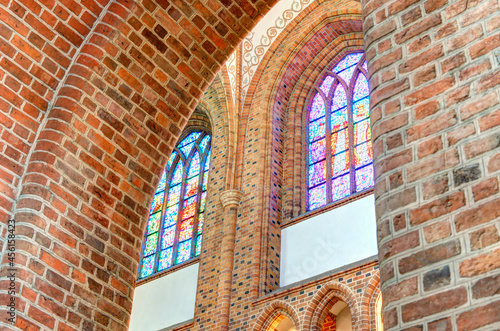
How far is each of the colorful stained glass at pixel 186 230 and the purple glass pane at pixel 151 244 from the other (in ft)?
2.12

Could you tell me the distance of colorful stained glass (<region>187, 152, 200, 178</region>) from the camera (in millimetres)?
14508

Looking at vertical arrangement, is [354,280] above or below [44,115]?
above

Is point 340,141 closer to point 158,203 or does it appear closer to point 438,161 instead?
point 158,203

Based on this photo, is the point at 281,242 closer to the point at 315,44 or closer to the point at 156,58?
the point at 315,44

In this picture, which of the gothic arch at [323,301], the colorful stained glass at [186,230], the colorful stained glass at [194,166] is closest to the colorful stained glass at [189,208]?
the colorful stained glass at [186,230]

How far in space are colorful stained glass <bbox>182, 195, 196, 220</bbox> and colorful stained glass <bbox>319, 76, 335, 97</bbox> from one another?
3.27 metres

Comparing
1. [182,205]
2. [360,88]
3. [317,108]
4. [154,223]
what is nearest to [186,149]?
[182,205]

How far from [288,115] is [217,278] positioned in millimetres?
3486

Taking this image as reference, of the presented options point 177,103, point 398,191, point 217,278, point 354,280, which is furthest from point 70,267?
point 217,278

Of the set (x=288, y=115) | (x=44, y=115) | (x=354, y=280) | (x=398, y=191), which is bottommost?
(x=398, y=191)

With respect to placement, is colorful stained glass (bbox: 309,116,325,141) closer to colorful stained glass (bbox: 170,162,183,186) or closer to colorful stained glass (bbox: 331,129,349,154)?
colorful stained glass (bbox: 331,129,349,154)

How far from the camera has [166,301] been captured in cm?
1246

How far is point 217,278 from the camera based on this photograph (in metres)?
11.6

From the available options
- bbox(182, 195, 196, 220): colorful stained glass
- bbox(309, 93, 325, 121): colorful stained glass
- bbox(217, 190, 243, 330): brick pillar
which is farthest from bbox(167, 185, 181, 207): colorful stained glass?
bbox(309, 93, 325, 121): colorful stained glass
